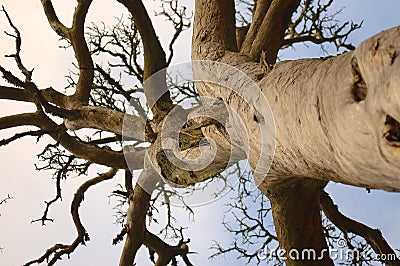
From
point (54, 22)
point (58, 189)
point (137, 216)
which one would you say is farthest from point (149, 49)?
point (58, 189)

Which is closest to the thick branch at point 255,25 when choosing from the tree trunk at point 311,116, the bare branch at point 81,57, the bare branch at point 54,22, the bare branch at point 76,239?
the tree trunk at point 311,116

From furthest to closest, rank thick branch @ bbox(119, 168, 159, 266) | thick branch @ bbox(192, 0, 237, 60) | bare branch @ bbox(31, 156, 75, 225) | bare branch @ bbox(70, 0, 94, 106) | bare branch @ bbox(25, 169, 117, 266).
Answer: bare branch @ bbox(25, 169, 117, 266), bare branch @ bbox(31, 156, 75, 225), bare branch @ bbox(70, 0, 94, 106), thick branch @ bbox(119, 168, 159, 266), thick branch @ bbox(192, 0, 237, 60)

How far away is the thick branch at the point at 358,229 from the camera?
13.5ft

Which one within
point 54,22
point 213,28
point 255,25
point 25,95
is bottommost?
point 213,28

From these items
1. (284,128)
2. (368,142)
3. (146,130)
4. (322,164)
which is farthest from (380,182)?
(146,130)

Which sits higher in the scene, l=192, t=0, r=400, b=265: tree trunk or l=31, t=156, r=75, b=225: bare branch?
→ l=31, t=156, r=75, b=225: bare branch

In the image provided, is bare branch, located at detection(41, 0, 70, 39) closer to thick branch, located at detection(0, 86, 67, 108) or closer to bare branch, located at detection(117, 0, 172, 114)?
thick branch, located at detection(0, 86, 67, 108)

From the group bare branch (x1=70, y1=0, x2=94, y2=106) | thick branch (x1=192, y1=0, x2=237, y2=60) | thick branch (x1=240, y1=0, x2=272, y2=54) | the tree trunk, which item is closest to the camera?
the tree trunk

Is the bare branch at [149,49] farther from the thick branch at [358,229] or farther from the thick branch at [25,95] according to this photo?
the thick branch at [358,229]

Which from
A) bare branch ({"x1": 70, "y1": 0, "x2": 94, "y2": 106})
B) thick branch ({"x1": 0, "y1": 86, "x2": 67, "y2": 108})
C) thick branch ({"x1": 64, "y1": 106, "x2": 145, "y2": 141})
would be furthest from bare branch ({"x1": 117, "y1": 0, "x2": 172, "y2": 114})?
thick branch ({"x1": 0, "y1": 86, "x2": 67, "y2": 108})

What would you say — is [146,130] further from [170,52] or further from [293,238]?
[293,238]

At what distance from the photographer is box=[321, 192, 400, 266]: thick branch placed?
162 inches

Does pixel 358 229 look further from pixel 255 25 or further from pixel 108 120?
pixel 108 120

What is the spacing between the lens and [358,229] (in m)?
4.38
